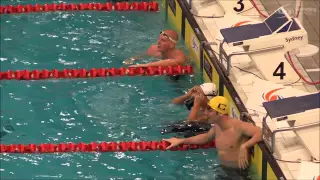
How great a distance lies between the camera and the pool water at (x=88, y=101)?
338 inches

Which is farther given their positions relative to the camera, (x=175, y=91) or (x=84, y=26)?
(x=84, y=26)

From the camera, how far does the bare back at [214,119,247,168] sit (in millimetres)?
8250

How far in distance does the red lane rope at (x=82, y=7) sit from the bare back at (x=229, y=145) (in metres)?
3.69

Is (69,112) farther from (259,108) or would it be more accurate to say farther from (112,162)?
(259,108)

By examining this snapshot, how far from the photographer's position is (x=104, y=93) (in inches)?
386

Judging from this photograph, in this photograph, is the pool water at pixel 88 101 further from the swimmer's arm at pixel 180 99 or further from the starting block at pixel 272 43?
the starting block at pixel 272 43

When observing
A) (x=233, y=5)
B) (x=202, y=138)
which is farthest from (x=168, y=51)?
(x=202, y=138)

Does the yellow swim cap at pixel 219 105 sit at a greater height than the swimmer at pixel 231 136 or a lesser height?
greater

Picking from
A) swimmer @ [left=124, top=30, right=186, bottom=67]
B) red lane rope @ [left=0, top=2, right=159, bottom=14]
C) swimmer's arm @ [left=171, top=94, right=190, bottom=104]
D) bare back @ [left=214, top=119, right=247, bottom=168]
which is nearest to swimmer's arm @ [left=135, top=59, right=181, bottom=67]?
swimmer @ [left=124, top=30, right=186, bottom=67]

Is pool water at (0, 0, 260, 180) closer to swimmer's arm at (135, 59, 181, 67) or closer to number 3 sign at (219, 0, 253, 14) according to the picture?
swimmer's arm at (135, 59, 181, 67)

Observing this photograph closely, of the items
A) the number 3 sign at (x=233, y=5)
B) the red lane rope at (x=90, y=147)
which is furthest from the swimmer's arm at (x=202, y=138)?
the number 3 sign at (x=233, y=5)

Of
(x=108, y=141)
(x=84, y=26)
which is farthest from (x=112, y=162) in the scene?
(x=84, y=26)

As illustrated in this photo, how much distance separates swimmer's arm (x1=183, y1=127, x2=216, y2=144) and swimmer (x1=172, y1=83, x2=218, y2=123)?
0.16 metres

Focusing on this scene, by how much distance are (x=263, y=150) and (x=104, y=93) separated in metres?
2.28
